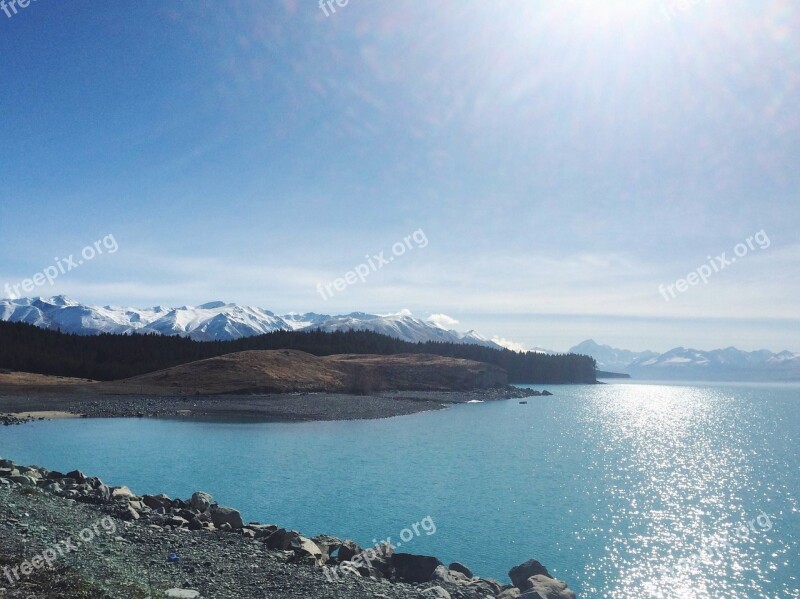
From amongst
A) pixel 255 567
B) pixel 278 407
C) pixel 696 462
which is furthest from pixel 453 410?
pixel 255 567

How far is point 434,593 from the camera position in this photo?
62.2 ft

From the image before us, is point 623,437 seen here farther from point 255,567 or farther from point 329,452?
point 255,567

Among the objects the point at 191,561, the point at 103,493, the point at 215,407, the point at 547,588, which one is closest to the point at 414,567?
the point at 547,588

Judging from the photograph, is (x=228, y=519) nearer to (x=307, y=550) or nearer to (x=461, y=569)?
(x=307, y=550)

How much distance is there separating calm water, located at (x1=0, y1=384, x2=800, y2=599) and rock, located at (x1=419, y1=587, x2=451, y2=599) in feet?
19.9

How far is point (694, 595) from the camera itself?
22672mm

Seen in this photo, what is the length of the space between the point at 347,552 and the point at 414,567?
3130mm

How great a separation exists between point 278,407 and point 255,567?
74593 millimetres

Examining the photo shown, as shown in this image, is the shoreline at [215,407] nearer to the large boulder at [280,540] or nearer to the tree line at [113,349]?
the tree line at [113,349]

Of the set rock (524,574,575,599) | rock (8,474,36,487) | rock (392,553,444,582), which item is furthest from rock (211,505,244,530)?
rock (524,574,575,599)

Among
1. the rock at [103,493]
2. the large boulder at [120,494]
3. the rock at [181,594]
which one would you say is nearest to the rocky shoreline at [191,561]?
the rock at [181,594]

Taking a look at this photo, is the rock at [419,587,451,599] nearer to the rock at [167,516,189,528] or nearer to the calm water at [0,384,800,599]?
the calm water at [0,384,800,599]

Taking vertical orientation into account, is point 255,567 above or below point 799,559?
above

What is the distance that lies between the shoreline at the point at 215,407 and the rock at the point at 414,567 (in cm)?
5908
